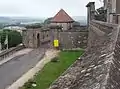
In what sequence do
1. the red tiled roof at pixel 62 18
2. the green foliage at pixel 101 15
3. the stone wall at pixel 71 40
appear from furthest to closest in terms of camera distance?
the red tiled roof at pixel 62 18
the green foliage at pixel 101 15
the stone wall at pixel 71 40

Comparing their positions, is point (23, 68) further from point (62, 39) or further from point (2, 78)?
point (62, 39)

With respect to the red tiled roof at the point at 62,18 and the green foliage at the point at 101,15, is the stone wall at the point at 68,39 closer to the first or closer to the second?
the green foliage at the point at 101,15

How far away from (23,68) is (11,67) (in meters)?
1.08

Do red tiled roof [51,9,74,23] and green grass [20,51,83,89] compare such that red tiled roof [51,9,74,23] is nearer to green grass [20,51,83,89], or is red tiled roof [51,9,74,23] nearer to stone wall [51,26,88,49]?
stone wall [51,26,88,49]

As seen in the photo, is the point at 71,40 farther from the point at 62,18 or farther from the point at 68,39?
the point at 62,18

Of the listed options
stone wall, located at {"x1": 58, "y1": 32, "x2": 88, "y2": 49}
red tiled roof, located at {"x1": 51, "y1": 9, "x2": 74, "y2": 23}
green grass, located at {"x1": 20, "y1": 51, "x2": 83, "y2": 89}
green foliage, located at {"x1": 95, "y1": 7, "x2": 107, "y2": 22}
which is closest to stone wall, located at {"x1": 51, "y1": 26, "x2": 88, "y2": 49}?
stone wall, located at {"x1": 58, "y1": 32, "x2": 88, "y2": 49}

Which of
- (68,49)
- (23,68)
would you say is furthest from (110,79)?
(68,49)

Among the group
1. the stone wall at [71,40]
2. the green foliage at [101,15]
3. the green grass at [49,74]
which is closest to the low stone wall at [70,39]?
the stone wall at [71,40]

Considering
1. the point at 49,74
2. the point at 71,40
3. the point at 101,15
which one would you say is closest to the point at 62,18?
the point at 101,15

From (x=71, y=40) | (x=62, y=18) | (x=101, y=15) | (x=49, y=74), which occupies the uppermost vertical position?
(x=101, y=15)

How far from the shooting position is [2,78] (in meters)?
18.9

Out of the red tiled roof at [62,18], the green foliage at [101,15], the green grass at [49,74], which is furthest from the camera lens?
the red tiled roof at [62,18]

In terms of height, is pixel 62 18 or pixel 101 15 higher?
pixel 101 15

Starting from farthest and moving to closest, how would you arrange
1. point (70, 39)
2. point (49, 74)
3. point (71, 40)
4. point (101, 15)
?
point (101, 15) → point (70, 39) → point (71, 40) → point (49, 74)
